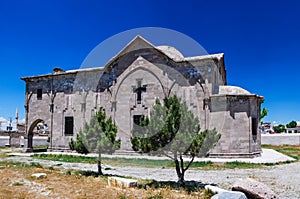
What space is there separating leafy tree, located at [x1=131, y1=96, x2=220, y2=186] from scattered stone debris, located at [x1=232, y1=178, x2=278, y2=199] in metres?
1.91

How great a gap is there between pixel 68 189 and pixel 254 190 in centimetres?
616

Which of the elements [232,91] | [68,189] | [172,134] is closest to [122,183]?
[68,189]

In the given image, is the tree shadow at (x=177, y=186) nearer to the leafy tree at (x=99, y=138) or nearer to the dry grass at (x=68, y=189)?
the dry grass at (x=68, y=189)

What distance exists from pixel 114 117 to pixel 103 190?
13279mm

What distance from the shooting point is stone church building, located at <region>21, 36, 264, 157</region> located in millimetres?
19016

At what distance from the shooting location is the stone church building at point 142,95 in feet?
62.4

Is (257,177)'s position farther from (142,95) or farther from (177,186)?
(142,95)

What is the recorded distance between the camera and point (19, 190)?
30.4 feet

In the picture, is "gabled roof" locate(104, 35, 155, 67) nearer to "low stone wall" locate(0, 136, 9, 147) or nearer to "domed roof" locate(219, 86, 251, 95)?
"domed roof" locate(219, 86, 251, 95)

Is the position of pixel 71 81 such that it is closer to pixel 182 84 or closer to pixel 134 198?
pixel 182 84

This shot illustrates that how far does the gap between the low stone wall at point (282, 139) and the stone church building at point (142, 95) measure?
56.7 feet

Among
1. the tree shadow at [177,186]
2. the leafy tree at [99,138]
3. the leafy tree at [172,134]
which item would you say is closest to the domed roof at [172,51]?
the leafy tree at [99,138]

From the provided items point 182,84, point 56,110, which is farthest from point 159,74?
point 56,110

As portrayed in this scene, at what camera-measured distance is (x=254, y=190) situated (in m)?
7.85
